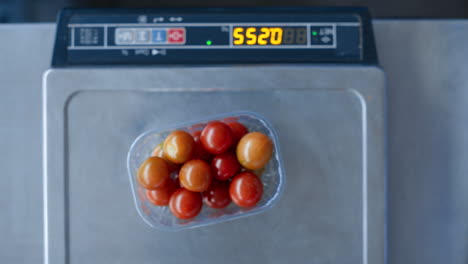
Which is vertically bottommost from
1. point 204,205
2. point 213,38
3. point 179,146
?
point 204,205

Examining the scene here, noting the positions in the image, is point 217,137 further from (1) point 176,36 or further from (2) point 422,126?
(2) point 422,126

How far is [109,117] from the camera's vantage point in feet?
1.95

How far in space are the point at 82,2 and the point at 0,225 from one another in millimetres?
484

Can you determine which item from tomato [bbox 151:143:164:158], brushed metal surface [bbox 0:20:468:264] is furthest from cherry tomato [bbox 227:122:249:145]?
brushed metal surface [bbox 0:20:468:264]

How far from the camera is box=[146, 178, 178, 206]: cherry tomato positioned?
577 mm

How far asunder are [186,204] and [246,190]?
0.10 m

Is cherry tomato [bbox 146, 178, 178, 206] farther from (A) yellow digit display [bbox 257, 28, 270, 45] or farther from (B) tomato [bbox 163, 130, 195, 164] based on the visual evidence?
(A) yellow digit display [bbox 257, 28, 270, 45]

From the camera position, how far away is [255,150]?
1.77ft

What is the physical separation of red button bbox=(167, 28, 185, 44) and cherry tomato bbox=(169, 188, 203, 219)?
258mm

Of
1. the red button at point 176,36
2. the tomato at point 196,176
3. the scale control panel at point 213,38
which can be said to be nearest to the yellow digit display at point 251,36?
the scale control panel at point 213,38

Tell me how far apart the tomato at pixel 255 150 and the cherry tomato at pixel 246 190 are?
2 centimetres

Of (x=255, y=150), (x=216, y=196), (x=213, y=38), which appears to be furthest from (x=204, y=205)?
(x=213, y=38)

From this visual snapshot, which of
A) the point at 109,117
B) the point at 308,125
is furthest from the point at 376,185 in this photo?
the point at 109,117

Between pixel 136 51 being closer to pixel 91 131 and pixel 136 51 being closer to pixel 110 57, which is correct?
pixel 110 57
